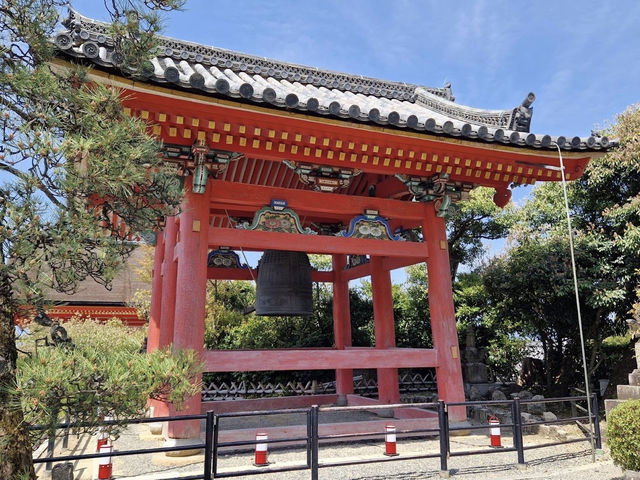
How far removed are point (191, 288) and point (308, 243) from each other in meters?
1.85

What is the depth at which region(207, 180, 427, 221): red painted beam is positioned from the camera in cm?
695

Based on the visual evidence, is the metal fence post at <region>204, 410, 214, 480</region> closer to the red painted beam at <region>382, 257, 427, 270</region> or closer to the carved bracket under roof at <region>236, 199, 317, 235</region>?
the carved bracket under roof at <region>236, 199, 317, 235</region>

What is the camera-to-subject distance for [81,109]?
3.06m

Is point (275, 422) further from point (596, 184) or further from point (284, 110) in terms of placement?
point (596, 184)

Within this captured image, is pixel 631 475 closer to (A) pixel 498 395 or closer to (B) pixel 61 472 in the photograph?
(A) pixel 498 395

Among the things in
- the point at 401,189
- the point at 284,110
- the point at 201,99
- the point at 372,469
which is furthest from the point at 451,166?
the point at 372,469

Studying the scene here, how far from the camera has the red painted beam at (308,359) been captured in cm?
618

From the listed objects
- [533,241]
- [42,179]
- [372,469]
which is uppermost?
[533,241]

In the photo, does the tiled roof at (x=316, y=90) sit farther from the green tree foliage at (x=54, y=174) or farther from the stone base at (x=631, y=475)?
the stone base at (x=631, y=475)

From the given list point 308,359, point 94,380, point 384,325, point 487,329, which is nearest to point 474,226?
point 487,329

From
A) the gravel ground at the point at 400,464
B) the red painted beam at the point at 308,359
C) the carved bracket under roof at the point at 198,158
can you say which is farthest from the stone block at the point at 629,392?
the carved bracket under roof at the point at 198,158

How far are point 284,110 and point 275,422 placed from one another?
18.9 feet

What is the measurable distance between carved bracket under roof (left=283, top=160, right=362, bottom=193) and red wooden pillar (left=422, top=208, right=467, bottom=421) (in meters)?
1.68

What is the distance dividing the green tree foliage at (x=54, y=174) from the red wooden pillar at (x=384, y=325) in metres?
6.77
